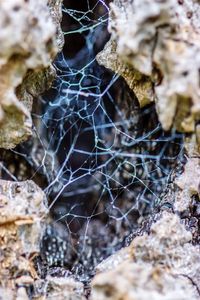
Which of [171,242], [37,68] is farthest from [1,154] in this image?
[171,242]

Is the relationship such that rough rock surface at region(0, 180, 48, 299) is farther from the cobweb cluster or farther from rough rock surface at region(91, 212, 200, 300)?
the cobweb cluster

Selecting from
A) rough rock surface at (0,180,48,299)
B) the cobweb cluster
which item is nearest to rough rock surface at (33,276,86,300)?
rough rock surface at (0,180,48,299)

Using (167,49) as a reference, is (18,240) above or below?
below

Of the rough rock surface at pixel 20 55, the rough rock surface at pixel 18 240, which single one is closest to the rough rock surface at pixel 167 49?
the rough rock surface at pixel 20 55

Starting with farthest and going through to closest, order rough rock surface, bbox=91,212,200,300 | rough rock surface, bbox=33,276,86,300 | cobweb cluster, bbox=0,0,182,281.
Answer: cobweb cluster, bbox=0,0,182,281
rough rock surface, bbox=33,276,86,300
rough rock surface, bbox=91,212,200,300

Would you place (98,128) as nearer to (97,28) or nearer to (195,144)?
(97,28)

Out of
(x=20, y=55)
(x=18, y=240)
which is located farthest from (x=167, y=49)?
(x=18, y=240)

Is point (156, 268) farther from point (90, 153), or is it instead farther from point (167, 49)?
point (90, 153)
